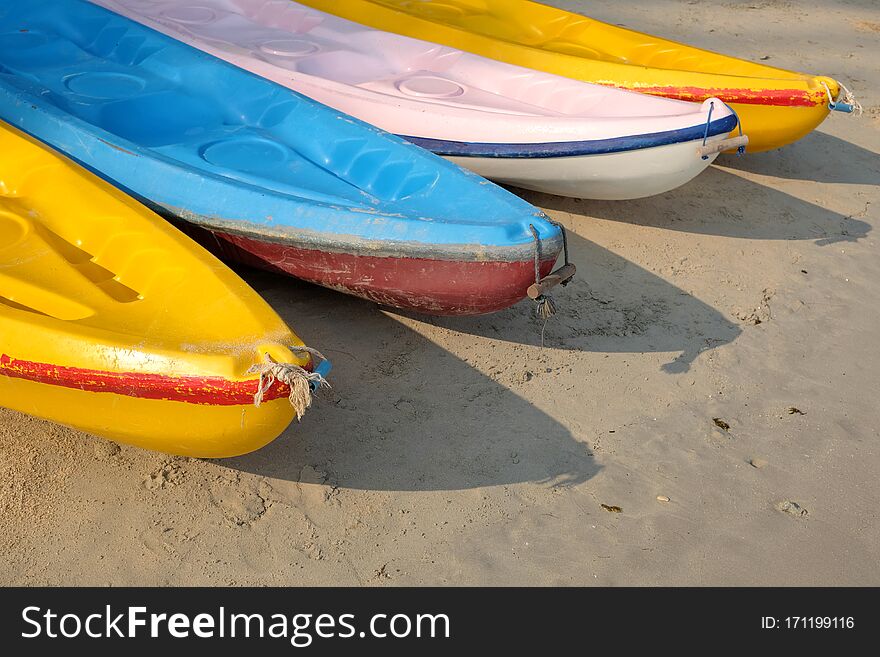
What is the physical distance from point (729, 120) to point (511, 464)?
177 cm

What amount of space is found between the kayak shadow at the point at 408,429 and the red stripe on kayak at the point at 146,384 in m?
0.49

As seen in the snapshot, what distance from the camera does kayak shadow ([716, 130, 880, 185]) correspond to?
16.3 ft

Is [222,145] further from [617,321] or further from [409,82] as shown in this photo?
[617,321]

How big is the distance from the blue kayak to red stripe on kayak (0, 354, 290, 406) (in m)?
0.88

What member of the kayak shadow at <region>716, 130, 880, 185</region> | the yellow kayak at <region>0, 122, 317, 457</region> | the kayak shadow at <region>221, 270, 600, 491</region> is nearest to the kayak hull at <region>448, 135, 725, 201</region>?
the kayak shadow at <region>221, 270, 600, 491</region>

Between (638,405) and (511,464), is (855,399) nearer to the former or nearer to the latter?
(638,405)

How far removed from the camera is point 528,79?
14.9 ft

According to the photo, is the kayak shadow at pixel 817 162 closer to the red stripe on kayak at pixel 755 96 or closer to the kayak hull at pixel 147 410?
the red stripe on kayak at pixel 755 96

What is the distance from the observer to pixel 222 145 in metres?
3.88

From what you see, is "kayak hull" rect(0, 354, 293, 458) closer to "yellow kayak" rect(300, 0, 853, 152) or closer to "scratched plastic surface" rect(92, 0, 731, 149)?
"scratched plastic surface" rect(92, 0, 731, 149)

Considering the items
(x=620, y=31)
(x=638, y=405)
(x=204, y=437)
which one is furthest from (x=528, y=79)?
(x=204, y=437)

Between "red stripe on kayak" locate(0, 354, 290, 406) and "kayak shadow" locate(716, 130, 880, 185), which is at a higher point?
"red stripe on kayak" locate(0, 354, 290, 406)

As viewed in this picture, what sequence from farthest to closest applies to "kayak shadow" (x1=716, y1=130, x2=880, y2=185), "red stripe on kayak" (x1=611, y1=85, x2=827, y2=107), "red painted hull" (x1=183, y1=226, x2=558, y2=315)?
1. "kayak shadow" (x1=716, y1=130, x2=880, y2=185)
2. "red stripe on kayak" (x1=611, y1=85, x2=827, y2=107)
3. "red painted hull" (x1=183, y1=226, x2=558, y2=315)

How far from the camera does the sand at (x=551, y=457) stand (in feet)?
8.89
